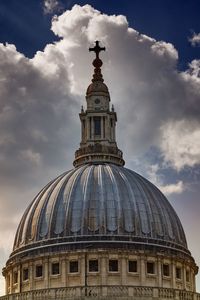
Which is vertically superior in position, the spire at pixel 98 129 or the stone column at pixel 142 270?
the spire at pixel 98 129

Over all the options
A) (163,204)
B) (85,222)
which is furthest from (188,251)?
(85,222)

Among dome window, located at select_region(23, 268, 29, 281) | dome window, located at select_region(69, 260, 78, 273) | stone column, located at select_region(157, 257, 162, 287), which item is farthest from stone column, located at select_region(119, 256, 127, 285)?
dome window, located at select_region(23, 268, 29, 281)

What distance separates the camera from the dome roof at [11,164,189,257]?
12012 cm

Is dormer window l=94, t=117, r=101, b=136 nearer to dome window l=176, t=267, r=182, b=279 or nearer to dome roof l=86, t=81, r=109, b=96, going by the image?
dome roof l=86, t=81, r=109, b=96

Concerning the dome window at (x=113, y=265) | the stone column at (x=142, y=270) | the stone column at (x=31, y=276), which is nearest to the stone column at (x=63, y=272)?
the stone column at (x=31, y=276)

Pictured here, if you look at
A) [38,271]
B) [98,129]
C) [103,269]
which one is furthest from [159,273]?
[98,129]

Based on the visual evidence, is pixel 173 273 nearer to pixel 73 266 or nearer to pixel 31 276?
pixel 73 266

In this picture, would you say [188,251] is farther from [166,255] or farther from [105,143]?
[105,143]

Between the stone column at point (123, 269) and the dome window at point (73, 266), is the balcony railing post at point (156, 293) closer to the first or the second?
the stone column at point (123, 269)

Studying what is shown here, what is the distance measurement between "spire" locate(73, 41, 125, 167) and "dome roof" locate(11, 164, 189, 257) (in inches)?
105

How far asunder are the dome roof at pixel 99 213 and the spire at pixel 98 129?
2664 millimetres

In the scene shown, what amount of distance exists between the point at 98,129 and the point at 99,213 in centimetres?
1564

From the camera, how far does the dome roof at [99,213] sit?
120 metres

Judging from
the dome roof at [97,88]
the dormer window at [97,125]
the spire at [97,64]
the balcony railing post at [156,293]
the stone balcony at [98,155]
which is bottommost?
the balcony railing post at [156,293]
